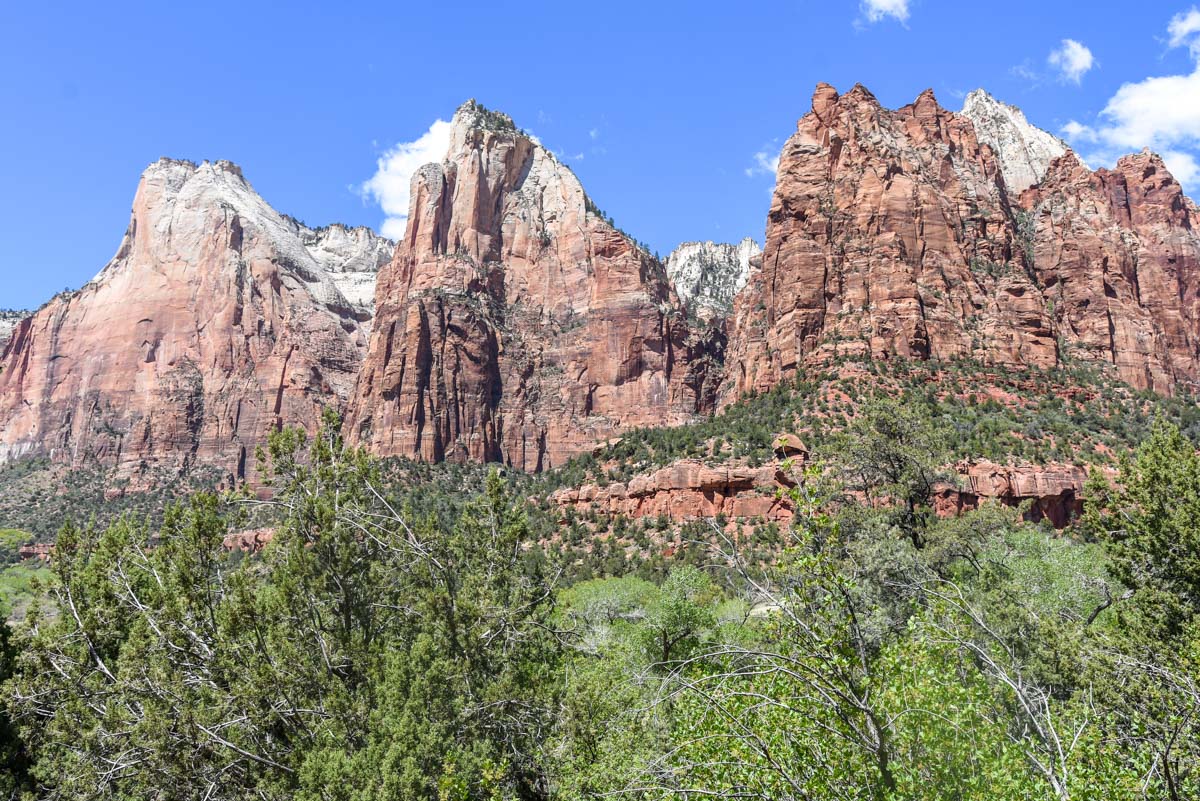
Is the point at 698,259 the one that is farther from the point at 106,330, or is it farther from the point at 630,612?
the point at 630,612

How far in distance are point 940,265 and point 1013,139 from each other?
62895 mm

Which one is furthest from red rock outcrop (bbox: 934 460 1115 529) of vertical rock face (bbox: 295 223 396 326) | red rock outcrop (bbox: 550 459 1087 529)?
vertical rock face (bbox: 295 223 396 326)

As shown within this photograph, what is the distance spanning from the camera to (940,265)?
76.9 m

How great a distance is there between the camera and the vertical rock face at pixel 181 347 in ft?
400

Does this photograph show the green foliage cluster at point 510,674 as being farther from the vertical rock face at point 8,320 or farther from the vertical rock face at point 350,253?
the vertical rock face at point 8,320

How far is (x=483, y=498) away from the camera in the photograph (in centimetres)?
1812

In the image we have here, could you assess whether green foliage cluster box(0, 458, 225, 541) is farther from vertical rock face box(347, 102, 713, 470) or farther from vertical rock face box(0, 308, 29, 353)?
vertical rock face box(0, 308, 29, 353)

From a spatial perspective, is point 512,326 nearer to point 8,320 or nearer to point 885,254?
point 885,254

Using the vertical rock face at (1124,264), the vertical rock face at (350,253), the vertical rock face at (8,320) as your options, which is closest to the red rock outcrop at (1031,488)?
the vertical rock face at (1124,264)

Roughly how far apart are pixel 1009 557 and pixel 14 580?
59164mm

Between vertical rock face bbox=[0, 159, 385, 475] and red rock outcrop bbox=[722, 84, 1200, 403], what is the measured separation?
76631 millimetres

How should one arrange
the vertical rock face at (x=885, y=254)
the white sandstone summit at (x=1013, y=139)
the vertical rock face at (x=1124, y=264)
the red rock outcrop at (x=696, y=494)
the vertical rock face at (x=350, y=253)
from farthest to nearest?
the vertical rock face at (x=350, y=253) → the white sandstone summit at (x=1013, y=139) → the vertical rock face at (x=1124, y=264) → the vertical rock face at (x=885, y=254) → the red rock outcrop at (x=696, y=494)

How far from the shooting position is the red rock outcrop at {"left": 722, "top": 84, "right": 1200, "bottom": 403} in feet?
239

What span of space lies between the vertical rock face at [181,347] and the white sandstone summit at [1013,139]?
11144cm
